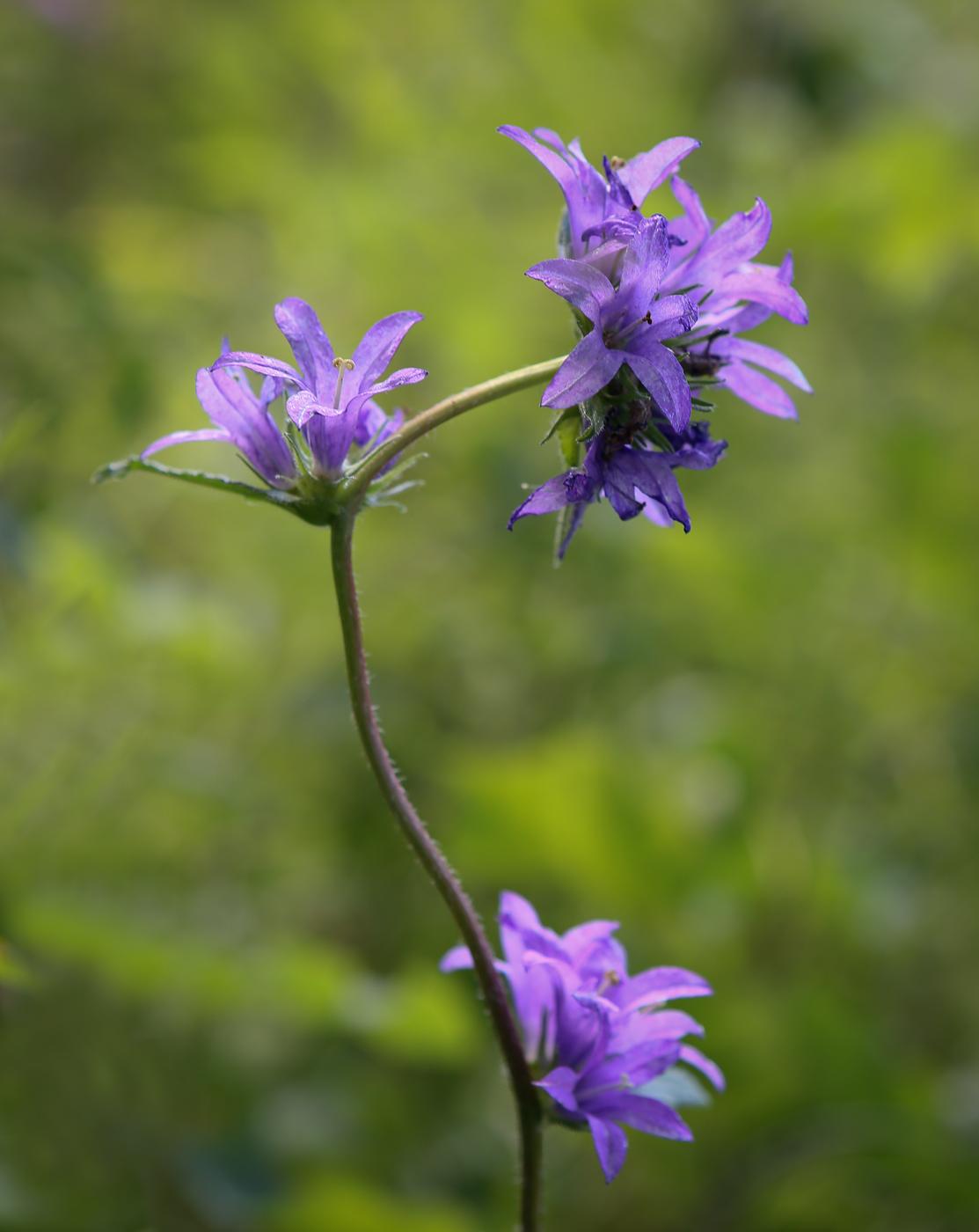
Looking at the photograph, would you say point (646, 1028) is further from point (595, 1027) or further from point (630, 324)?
point (630, 324)

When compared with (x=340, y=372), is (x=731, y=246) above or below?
above

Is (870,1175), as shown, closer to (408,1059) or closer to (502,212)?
(408,1059)

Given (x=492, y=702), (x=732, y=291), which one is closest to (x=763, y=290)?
(x=732, y=291)

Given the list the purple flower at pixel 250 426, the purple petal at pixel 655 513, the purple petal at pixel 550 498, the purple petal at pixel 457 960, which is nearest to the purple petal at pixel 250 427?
the purple flower at pixel 250 426

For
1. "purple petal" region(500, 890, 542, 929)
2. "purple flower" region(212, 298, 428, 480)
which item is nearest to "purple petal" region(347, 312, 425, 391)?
"purple flower" region(212, 298, 428, 480)

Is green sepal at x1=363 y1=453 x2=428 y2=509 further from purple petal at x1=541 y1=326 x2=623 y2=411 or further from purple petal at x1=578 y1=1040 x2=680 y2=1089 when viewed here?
purple petal at x1=578 y1=1040 x2=680 y2=1089

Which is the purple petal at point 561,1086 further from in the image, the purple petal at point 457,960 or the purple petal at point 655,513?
the purple petal at point 655,513
